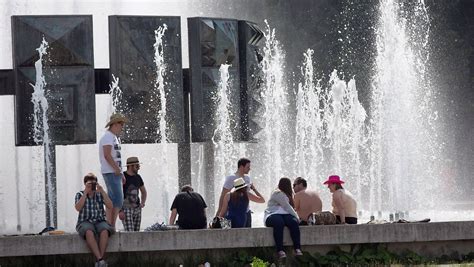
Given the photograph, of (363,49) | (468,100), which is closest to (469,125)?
(468,100)

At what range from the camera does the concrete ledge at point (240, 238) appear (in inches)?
554

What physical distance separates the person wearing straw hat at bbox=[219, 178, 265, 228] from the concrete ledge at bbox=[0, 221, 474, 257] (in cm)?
98

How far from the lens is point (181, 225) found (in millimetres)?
15250

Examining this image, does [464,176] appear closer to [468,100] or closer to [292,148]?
[468,100]

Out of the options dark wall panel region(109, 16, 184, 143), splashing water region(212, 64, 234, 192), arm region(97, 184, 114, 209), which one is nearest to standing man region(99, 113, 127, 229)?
arm region(97, 184, 114, 209)

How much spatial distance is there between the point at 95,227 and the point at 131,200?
161 cm

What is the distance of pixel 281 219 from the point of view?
1443cm

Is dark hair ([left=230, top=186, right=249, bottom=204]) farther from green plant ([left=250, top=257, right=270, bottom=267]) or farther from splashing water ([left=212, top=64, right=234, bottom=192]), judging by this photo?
splashing water ([left=212, top=64, right=234, bottom=192])

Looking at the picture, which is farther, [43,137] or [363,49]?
[363,49]

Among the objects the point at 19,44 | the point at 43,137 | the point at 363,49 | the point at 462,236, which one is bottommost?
the point at 462,236

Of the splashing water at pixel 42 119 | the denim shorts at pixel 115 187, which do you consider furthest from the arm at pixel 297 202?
the splashing water at pixel 42 119

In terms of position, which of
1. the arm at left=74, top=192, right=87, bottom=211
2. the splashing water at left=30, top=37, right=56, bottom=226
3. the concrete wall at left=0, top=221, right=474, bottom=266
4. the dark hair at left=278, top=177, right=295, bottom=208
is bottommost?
the concrete wall at left=0, top=221, right=474, bottom=266

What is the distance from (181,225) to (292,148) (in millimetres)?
28977

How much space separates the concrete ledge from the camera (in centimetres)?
1408
